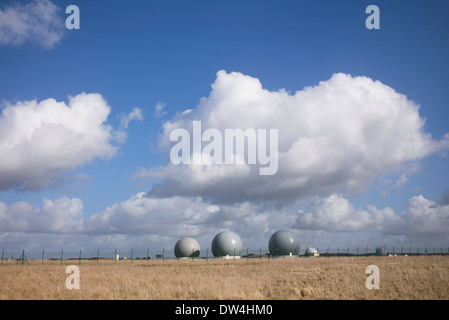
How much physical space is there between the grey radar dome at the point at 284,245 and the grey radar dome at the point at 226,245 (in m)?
5.60

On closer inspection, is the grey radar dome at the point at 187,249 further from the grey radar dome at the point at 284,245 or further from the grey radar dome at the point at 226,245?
the grey radar dome at the point at 284,245

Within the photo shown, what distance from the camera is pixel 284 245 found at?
62.1m

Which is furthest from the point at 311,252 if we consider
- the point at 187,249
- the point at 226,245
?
the point at 187,249

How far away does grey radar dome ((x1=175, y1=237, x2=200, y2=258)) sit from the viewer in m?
65.2

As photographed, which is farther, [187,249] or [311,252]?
[311,252]

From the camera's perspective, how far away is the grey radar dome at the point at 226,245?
6316 centimetres

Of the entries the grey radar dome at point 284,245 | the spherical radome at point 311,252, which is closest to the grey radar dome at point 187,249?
the grey radar dome at point 284,245

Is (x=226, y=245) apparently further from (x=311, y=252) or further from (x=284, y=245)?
(x=311, y=252)

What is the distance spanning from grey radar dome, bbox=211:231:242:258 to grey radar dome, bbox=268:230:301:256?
5.60m

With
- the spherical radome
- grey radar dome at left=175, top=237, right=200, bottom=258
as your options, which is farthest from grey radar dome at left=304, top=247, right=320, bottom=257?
grey radar dome at left=175, top=237, right=200, bottom=258

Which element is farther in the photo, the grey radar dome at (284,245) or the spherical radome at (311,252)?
the spherical radome at (311,252)

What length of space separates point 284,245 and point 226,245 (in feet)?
32.2
